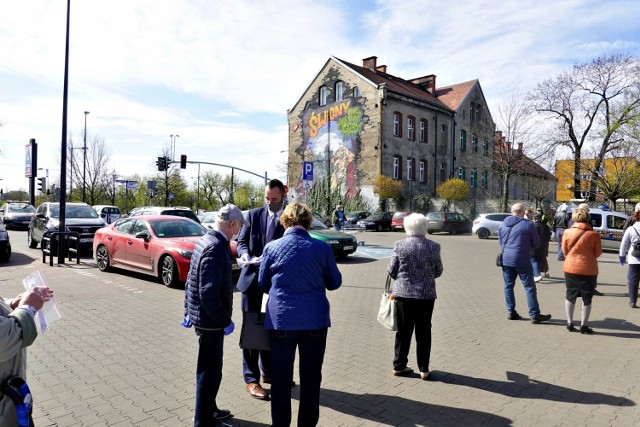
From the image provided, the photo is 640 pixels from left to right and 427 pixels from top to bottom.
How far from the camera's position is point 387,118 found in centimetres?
3712

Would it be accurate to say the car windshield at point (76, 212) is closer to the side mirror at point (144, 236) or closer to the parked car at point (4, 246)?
the parked car at point (4, 246)

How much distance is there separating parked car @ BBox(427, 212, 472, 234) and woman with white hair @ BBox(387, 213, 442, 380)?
81.2ft

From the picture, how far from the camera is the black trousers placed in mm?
4656

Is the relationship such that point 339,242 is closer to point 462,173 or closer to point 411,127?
point 411,127

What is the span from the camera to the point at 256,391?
412 cm

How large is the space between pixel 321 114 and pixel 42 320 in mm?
39432

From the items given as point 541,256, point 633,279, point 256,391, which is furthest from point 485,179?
point 256,391

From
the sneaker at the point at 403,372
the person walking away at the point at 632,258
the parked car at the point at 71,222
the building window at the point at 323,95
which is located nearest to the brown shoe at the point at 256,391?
the sneaker at the point at 403,372

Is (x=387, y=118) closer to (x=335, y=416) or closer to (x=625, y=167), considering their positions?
(x=625, y=167)

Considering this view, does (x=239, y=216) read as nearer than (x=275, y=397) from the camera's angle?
No

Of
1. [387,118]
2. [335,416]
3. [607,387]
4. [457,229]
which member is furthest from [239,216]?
[387,118]

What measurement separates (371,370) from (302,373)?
5.97 feet

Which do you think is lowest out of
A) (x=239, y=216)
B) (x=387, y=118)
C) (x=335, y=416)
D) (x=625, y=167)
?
(x=335, y=416)

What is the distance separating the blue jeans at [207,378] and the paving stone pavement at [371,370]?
1.21 ft
